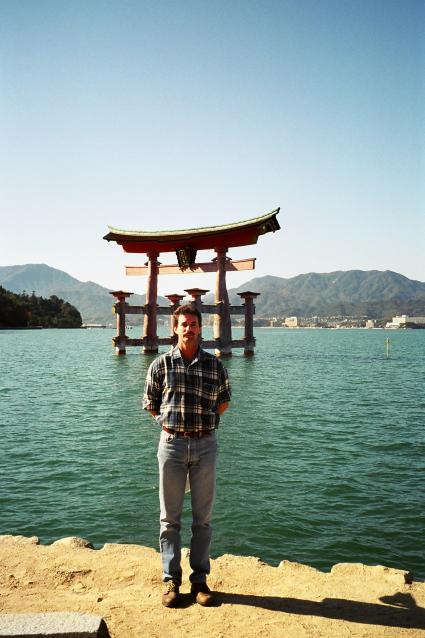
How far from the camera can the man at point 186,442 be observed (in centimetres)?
314

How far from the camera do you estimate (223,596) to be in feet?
10.7

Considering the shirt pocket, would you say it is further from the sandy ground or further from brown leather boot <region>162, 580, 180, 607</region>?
the sandy ground

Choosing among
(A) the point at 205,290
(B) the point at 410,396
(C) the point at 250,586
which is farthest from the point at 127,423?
(A) the point at 205,290

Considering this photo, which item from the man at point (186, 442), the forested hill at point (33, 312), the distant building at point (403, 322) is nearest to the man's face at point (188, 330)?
the man at point (186, 442)

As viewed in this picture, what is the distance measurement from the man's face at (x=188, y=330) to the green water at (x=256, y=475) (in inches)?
112

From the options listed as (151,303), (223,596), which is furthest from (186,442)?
(151,303)

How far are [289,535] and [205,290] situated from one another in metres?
24.4

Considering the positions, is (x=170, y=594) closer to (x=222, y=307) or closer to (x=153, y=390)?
(x=153, y=390)

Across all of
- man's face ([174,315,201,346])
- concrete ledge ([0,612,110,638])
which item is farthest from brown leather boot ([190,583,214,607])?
man's face ([174,315,201,346])

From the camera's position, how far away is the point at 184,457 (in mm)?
3127

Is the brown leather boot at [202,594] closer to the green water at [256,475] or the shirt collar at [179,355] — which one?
the shirt collar at [179,355]

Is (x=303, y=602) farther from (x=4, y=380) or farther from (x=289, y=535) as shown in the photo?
(x=4, y=380)

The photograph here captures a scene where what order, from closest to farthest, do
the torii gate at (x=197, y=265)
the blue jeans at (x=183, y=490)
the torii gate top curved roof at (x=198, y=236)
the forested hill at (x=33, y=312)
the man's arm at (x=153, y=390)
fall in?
the blue jeans at (x=183, y=490)
the man's arm at (x=153, y=390)
the torii gate top curved roof at (x=198, y=236)
the torii gate at (x=197, y=265)
the forested hill at (x=33, y=312)

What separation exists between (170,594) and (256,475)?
4.46 m
